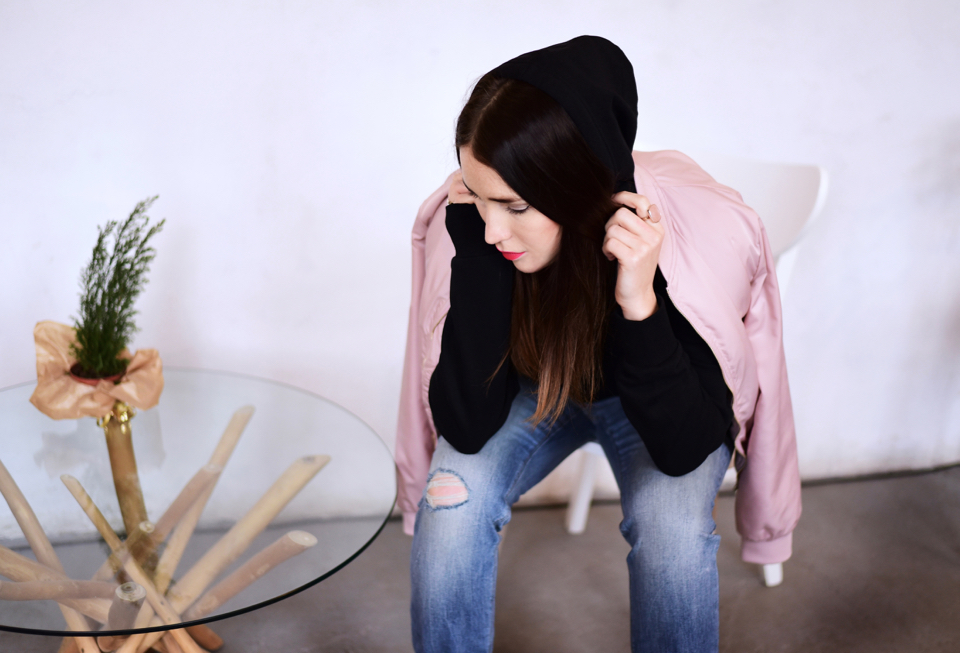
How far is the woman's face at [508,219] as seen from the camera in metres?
0.87

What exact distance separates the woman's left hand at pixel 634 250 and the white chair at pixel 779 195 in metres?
0.57

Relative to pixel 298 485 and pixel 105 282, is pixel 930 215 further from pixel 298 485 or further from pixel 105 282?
pixel 105 282

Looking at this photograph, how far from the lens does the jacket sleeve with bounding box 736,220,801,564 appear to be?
110cm

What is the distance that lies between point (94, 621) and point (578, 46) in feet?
2.88

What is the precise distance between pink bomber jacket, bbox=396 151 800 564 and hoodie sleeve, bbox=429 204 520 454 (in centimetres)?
7

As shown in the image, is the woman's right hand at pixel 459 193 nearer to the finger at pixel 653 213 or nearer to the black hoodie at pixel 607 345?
the black hoodie at pixel 607 345

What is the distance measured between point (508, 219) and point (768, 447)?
0.58m

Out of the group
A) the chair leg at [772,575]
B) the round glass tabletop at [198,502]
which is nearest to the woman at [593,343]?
the round glass tabletop at [198,502]

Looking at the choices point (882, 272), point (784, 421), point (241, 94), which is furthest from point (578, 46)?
point (882, 272)

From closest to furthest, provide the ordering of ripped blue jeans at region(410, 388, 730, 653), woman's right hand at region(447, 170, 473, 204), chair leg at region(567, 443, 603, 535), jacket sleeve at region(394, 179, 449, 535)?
ripped blue jeans at region(410, 388, 730, 653) → woman's right hand at region(447, 170, 473, 204) → jacket sleeve at region(394, 179, 449, 535) → chair leg at region(567, 443, 603, 535)

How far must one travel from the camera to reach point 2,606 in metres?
0.83

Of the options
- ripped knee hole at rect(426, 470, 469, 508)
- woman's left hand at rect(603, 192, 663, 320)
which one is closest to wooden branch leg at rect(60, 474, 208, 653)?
ripped knee hole at rect(426, 470, 469, 508)

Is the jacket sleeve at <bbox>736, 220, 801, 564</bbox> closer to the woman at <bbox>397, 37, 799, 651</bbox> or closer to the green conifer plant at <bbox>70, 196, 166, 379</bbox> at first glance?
the woman at <bbox>397, 37, 799, 651</bbox>

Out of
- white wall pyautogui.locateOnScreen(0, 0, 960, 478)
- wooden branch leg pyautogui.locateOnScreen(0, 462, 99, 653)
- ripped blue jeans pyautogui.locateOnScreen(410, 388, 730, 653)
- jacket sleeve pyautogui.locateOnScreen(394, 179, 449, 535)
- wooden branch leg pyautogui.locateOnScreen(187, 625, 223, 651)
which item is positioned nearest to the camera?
wooden branch leg pyautogui.locateOnScreen(0, 462, 99, 653)
